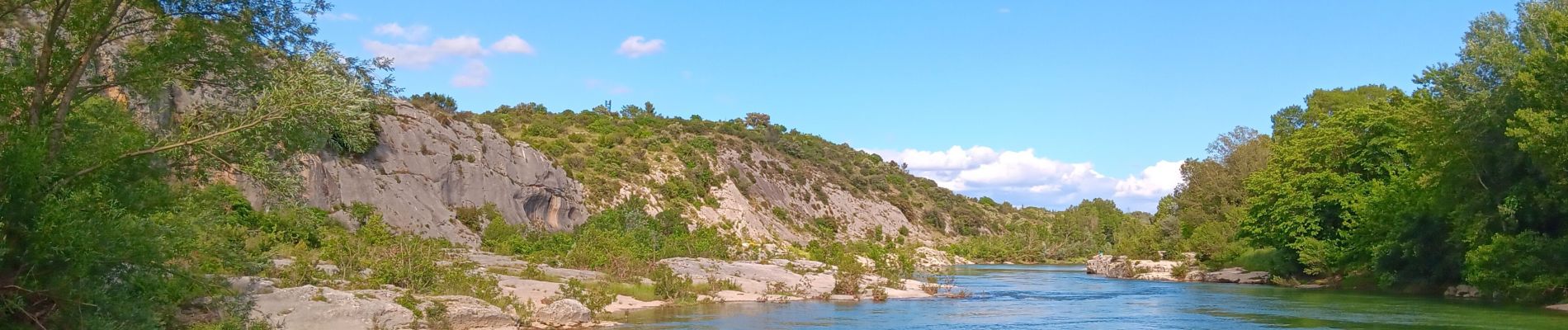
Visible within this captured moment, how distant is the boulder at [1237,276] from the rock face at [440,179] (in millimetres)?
35858

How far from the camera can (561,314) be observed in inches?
1086

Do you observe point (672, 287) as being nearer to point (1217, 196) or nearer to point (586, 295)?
point (586, 295)

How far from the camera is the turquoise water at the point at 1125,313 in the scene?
29.2 meters

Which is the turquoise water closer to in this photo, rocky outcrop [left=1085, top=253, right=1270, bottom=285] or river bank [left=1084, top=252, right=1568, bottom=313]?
river bank [left=1084, top=252, right=1568, bottom=313]

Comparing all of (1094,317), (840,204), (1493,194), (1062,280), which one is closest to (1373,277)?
(1493,194)

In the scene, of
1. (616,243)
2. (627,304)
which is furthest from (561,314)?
(616,243)

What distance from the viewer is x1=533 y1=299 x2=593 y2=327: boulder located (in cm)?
2738

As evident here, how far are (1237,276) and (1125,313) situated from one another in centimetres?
2634

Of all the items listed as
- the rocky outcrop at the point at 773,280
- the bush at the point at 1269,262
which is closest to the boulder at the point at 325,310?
the rocky outcrop at the point at 773,280

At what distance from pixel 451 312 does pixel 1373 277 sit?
133 feet

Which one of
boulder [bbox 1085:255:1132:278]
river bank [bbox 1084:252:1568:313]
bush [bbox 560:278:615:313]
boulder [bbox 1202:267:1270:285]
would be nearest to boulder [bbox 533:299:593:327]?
bush [bbox 560:278:615:313]

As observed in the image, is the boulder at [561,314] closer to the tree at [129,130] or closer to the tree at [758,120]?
the tree at [129,130]

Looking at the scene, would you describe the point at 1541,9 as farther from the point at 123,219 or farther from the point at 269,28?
the point at 123,219

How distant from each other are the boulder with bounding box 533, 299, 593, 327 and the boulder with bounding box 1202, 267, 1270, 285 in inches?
1606
